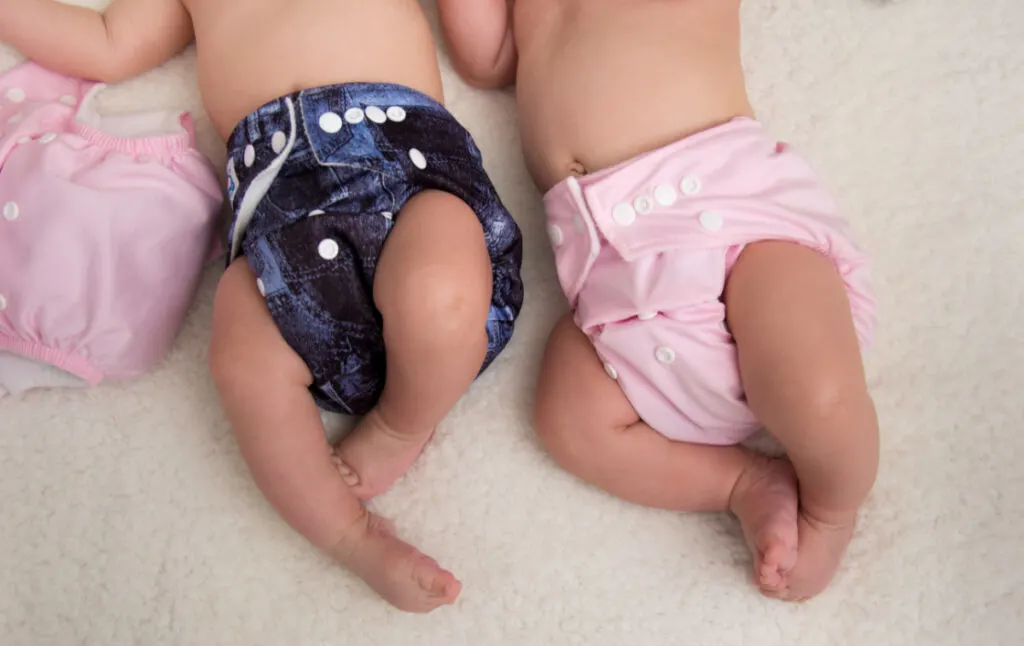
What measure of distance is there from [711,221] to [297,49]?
505 millimetres

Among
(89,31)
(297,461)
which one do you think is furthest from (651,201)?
(89,31)

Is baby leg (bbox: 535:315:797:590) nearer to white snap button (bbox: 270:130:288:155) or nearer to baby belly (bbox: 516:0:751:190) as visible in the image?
baby belly (bbox: 516:0:751:190)

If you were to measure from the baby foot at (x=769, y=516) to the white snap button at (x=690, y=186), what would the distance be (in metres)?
→ 0.30

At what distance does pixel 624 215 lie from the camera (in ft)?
3.10

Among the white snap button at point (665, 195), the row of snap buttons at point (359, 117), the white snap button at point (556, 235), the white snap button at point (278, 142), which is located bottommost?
the white snap button at point (556, 235)

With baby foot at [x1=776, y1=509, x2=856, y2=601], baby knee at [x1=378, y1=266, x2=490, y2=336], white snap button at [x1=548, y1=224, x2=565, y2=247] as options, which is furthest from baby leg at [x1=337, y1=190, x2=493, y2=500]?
baby foot at [x1=776, y1=509, x2=856, y2=601]

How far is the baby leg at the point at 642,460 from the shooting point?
945 millimetres

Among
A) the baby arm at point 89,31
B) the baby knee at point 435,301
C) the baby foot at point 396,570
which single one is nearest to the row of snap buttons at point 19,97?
the baby arm at point 89,31

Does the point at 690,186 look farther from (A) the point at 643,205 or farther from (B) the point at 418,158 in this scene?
(B) the point at 418,158

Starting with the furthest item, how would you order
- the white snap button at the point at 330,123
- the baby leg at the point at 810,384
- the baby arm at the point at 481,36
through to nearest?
the baby arm at the point at 481,36 → the white snap button at the point at 330,123 → the baby leg at the point at 810,384

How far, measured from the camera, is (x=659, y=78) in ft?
3.24

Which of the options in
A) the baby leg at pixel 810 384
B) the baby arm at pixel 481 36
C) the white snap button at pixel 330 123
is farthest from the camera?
the baby arm at pixel 481 36

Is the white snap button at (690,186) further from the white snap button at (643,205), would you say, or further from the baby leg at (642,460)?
the baby leg at (642,460)

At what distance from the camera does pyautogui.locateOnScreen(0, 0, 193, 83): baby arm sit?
110 centimetres
